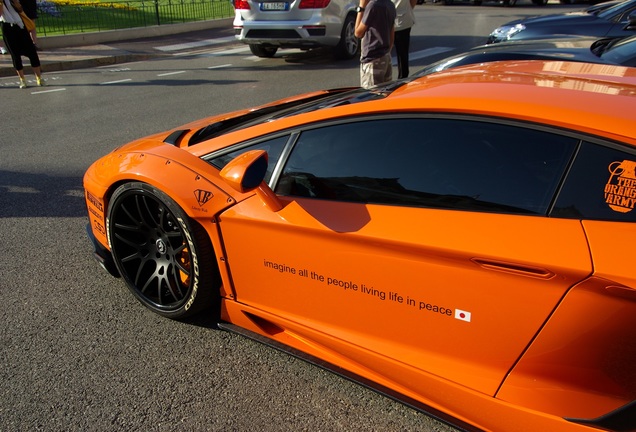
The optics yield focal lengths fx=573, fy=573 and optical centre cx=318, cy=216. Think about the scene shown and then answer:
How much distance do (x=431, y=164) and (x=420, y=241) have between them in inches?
13.0

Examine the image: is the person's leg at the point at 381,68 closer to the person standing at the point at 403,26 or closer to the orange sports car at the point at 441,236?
the person standing at the point at 403,26

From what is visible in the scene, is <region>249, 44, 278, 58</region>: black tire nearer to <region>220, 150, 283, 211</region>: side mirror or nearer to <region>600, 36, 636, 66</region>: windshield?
<region>600, 36, 636, 66</region>: windshield

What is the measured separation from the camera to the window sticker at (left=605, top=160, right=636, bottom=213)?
1779 mm

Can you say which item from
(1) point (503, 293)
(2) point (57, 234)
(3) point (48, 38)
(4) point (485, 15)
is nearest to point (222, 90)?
(2) point (57, 234)

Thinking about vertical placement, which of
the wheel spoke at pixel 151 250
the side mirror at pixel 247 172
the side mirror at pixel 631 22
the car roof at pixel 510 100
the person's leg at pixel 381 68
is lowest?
the wheel spoke at pixel 151 250

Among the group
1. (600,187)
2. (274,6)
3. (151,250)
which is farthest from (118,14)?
(600,187)

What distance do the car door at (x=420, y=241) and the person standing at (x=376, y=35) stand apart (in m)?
4.20

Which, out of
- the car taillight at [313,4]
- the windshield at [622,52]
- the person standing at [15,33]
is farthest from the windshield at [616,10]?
the person standing at [15,33]

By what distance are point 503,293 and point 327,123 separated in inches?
40.7

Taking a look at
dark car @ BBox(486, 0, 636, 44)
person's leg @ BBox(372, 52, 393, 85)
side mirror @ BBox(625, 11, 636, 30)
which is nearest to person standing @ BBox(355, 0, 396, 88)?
person's leg @ BBox(372, 52, 393, 85)

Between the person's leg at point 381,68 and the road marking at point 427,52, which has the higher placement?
the person's leg at point 381,68

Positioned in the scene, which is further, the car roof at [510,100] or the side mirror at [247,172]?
the side mirror at [247,172]

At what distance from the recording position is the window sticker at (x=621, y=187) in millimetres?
1779

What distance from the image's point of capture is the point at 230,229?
2.62 m
